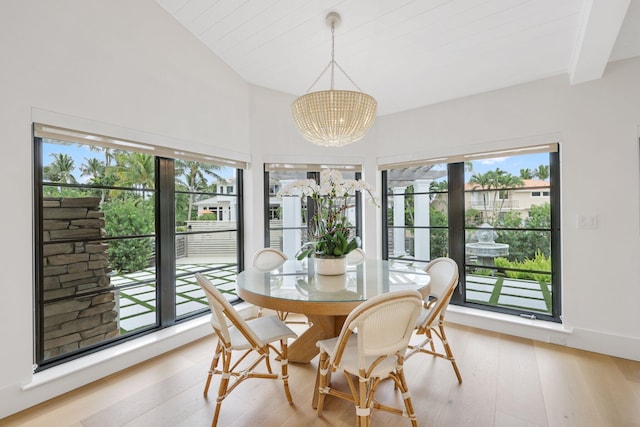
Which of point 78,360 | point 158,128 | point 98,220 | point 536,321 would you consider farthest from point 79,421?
point 536,321

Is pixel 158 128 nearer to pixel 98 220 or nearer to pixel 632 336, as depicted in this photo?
pixel 98 220

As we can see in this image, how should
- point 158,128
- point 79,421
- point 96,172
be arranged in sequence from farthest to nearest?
point 158,128, point 96,172, point 79,421

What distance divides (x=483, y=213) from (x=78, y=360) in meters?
3.78

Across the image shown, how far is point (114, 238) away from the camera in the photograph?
2.45 meters

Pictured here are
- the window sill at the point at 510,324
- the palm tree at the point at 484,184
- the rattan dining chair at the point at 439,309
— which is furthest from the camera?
the palm tree at the point at 484,184

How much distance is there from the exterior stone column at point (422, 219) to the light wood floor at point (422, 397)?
1.33 meters

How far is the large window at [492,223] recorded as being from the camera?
9.73 ft

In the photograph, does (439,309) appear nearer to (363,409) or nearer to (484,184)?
(363,409)

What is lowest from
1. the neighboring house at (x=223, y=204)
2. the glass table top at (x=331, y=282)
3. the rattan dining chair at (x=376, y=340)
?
the rattan dining chair at (x=376, y=340)

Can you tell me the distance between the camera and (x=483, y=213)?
3289mm

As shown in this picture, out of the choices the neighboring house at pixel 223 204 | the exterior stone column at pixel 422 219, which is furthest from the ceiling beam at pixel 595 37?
the neighboring house at pixel 223 204

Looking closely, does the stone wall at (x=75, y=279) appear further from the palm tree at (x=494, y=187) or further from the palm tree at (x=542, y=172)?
the palm tree at (x=542, y=172)

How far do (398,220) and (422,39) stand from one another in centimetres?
205

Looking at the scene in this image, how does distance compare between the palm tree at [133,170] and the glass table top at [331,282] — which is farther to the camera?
the palm tree at [133,170]
